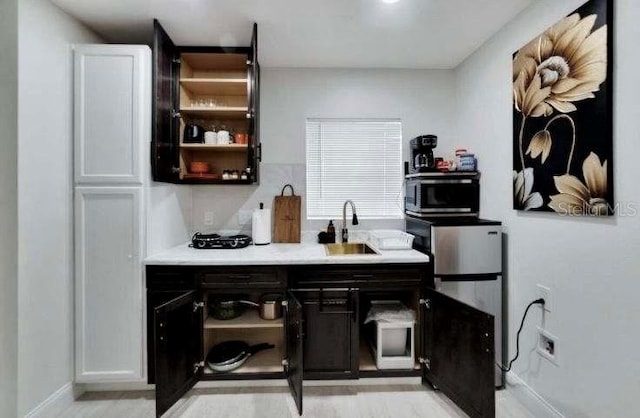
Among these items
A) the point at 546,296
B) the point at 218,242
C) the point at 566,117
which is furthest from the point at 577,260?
the point at 218,242

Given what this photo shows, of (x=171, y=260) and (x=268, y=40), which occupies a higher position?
(x=268, y=40)

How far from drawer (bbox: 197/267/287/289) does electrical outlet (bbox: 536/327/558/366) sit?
1553mm

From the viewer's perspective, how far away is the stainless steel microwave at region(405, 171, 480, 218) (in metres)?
2.27

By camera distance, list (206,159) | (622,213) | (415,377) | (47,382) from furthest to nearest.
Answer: (206,159) < (415,377) < (47,382) < (622,213)

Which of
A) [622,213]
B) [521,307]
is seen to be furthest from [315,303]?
[622,213]

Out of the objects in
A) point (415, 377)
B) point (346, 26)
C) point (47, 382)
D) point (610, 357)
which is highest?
point (346, 26)

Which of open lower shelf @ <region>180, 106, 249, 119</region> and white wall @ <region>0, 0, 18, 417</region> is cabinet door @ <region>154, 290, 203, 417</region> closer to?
white wall @ <region>0, 0, 18, 417</region>

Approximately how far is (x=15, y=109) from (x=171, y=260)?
1.12 m

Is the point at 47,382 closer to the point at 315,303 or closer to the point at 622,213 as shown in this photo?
the point at 315,303

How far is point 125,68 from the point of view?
1.88 metres

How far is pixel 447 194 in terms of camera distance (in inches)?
90.2

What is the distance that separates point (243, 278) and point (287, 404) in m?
0.84

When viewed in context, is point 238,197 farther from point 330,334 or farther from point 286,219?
point 330,334

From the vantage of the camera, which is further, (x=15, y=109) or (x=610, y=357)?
(x=15, y=109)
